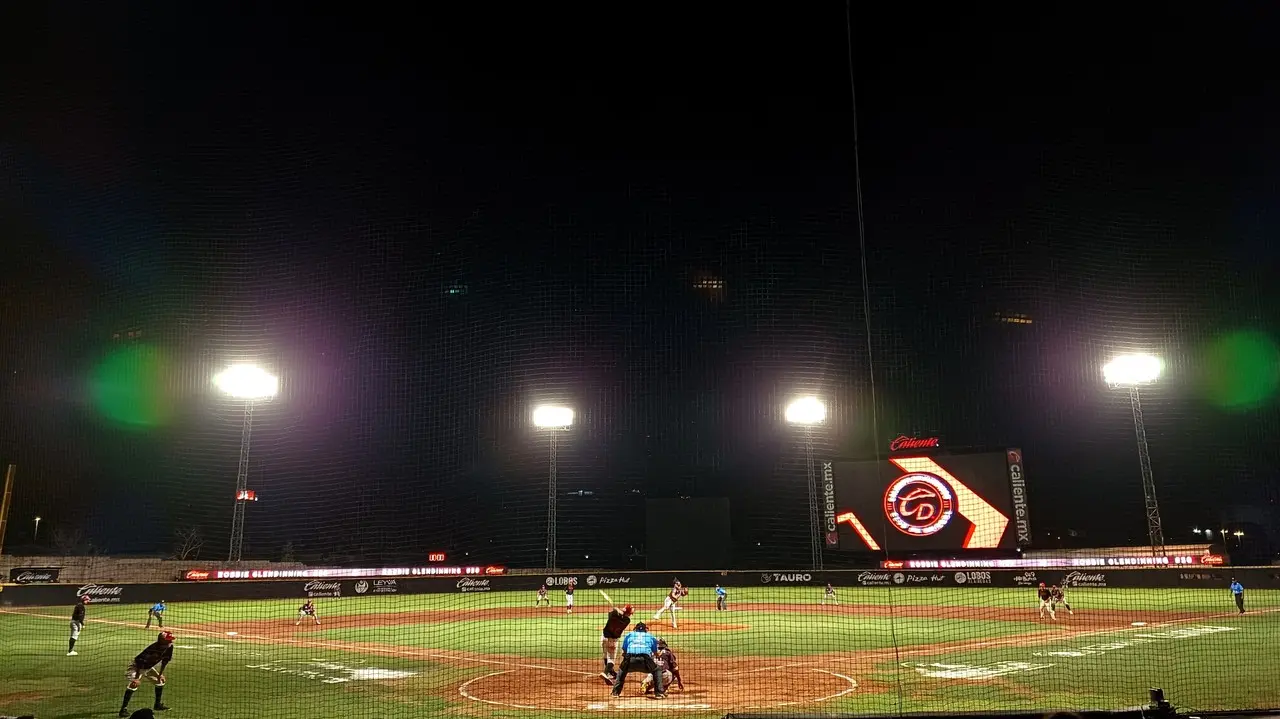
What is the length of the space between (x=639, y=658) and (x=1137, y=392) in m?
20.3

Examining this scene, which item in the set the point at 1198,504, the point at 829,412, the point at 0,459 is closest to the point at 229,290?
the point at 0,459

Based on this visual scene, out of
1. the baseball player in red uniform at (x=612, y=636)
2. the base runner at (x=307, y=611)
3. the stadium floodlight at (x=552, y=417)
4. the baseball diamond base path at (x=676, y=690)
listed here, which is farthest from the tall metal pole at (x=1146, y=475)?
the base runner at (x=307, y=611)

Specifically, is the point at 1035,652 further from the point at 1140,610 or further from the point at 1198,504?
the point at 1198,504

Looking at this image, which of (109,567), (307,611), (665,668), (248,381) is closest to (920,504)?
(665,668)

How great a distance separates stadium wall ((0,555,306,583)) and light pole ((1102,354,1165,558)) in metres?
31.2

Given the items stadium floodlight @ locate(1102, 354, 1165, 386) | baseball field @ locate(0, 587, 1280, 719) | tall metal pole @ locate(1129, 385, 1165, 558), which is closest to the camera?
baseball field @ locate(0, 587, 1280, 719)

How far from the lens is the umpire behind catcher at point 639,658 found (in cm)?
984

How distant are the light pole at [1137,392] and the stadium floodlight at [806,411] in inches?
386

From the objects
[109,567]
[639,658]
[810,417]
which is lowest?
[639,658]

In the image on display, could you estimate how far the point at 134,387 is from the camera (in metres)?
21.7

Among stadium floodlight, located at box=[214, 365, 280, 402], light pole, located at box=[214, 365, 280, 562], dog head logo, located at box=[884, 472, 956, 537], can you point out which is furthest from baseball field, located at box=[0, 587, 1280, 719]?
stadium floodlight, located at box=[214, 365, 280, 402]

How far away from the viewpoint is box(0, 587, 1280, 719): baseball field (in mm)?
10008

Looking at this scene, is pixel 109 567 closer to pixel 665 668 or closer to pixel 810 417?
pixel 810 417

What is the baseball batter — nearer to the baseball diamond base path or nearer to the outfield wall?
the baseball diamond base path
